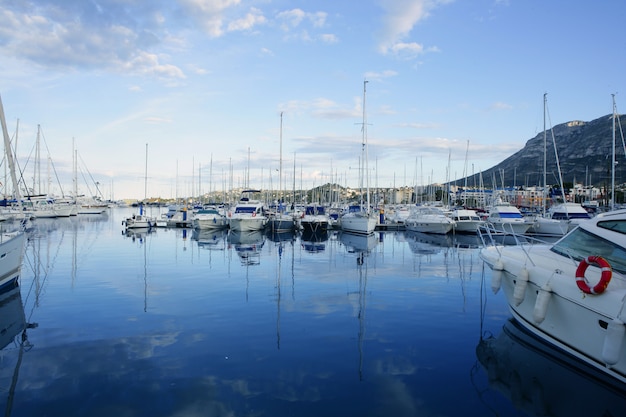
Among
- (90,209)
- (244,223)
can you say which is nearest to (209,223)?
(244,223)

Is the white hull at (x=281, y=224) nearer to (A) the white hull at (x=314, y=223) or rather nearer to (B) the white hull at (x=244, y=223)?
(A) the white hull at (x=314, y=223)

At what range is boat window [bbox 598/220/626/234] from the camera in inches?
351

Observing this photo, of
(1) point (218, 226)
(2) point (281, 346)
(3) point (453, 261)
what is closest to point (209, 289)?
(2) point (281, 346)

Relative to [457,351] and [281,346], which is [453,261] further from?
[281,346]

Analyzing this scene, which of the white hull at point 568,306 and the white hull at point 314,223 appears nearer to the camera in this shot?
the white hull at point 568,306

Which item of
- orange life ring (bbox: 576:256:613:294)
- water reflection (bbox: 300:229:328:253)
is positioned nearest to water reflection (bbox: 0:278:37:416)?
orange life ring (bbox: 576:256:613:294)

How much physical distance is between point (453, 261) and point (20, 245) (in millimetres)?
20356

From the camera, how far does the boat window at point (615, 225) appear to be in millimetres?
8911

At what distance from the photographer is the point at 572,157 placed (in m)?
148

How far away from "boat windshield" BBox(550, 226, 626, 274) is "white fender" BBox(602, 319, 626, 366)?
5.97 feet

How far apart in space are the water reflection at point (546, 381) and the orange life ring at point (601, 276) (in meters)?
1.73

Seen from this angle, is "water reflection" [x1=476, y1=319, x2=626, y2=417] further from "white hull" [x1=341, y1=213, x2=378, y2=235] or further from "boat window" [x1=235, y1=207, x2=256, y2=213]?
"boat window" [x1=235, y1=207, x2=256, y2=213]

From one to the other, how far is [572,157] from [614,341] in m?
165

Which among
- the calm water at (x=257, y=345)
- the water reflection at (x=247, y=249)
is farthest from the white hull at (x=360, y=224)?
the calm water at (x=257, y=345)
